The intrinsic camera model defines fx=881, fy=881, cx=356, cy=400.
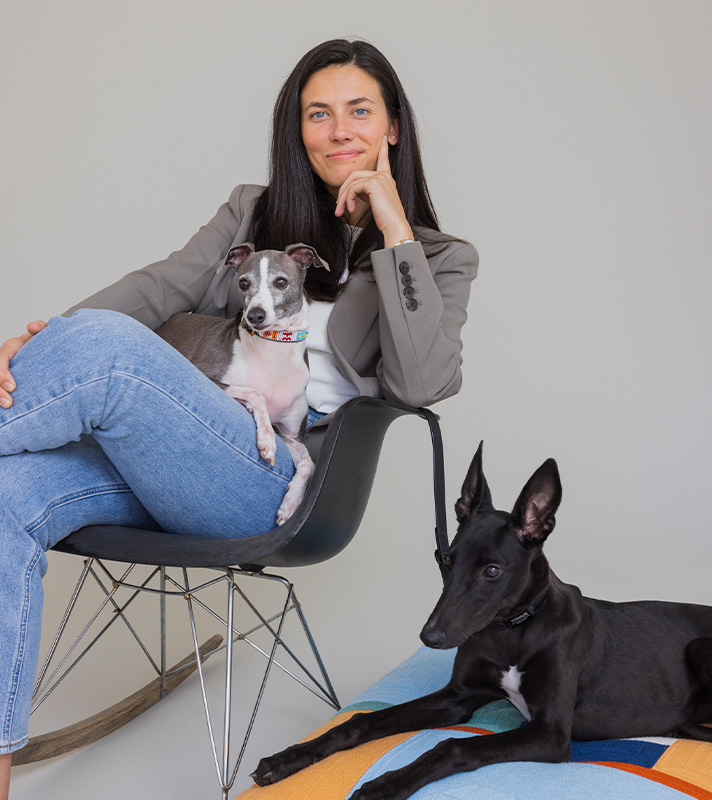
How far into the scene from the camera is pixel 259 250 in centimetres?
263

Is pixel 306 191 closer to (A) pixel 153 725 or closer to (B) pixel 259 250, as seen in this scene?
(B) pixel 259 250

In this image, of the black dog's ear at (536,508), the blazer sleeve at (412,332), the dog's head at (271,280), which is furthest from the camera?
the dog's head at (271,280)

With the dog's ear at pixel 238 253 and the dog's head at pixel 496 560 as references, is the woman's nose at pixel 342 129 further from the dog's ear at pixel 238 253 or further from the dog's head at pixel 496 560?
the dog's head at pixel 496 560

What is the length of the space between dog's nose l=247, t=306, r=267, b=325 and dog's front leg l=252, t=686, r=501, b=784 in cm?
98

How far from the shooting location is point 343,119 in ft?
8.00

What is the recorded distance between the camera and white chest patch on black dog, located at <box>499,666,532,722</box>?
1831 millimetres

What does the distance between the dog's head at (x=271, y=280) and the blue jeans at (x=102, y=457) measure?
1.09 ft

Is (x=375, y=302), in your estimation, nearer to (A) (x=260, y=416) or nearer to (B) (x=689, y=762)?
(A) (x=260, y=416)

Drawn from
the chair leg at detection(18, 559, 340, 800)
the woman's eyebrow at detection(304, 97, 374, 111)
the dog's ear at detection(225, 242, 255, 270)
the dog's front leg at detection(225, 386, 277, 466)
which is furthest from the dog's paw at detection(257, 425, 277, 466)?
the woman's eyebrow at detection(304, 97, 374, 111)

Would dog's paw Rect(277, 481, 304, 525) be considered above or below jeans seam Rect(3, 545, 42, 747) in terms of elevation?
above

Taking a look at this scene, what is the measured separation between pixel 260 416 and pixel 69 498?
1.52 ft

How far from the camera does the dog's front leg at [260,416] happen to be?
200cm

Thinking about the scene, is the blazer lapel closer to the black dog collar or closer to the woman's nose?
the woman's nose

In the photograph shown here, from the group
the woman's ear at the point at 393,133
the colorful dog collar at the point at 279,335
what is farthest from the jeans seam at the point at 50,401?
the woman's ear at the point at 393,133
